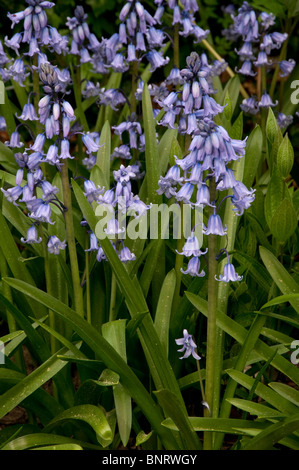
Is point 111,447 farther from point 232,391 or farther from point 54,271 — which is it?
point 54,271

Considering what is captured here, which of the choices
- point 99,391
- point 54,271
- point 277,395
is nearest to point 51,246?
point 54,271

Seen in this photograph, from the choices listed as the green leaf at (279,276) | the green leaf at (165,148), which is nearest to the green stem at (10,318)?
the green leaf at (165,148)

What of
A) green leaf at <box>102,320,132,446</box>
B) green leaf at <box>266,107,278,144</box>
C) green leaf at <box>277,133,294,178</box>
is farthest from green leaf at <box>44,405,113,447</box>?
green leaf at <box>266,107,278,144</box>

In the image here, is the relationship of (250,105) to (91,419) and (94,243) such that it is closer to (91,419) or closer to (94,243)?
(94,243)

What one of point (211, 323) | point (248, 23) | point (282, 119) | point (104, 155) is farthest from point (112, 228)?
point (248, 23)

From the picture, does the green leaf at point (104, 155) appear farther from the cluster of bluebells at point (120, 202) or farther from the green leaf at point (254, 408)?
the green leaf at point (254, 408)

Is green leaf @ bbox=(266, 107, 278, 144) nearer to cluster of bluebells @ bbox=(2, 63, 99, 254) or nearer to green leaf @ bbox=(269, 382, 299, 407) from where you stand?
cluster of bluebells @ bbox=(2, 63, 99, 254)
